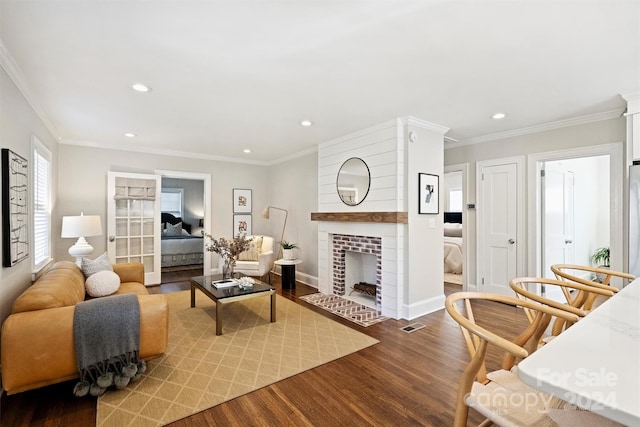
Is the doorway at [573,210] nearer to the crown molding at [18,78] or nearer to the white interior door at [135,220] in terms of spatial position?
the crown molding at [18,78]

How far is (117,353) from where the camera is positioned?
6.92 ft

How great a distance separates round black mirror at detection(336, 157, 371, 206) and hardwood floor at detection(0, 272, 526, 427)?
6.59 ft

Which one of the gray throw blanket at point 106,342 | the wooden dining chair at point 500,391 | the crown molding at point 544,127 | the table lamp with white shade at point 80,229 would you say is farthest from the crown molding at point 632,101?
the table lamp with white shade at point 80,229

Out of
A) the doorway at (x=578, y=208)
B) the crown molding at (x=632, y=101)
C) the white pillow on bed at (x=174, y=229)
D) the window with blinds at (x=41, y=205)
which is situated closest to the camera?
the crown molding at (x=632, y=101)

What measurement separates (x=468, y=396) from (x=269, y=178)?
237 inches

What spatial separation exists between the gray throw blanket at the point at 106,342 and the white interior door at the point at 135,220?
11.3 feet

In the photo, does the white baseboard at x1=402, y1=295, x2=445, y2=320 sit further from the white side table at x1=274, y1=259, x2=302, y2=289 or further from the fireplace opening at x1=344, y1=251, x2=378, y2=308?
the white side table at x1=274, y1=259, x2=302, y2=289

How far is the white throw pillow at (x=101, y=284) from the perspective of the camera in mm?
2896

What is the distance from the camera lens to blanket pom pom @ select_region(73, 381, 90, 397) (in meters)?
2.03

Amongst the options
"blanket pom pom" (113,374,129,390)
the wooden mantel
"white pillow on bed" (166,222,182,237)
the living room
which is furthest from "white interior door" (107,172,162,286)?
"blanket pom pom" (113,374,129,390)

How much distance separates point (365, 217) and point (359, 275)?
126 centimetres

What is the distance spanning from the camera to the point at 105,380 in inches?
82.5

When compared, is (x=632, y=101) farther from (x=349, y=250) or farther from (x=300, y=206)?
(x=300, y=206)

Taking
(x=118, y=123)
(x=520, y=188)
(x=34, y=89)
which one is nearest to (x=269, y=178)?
(x=118, y=123)
